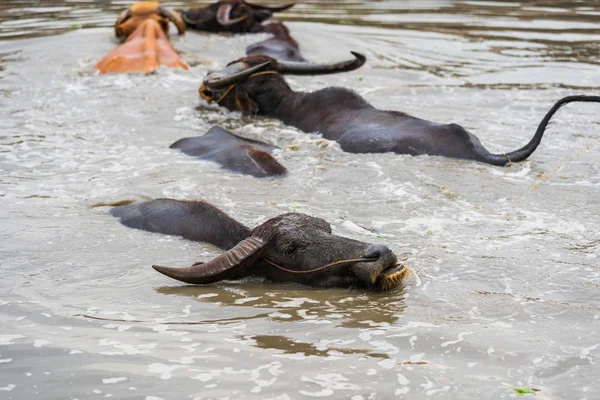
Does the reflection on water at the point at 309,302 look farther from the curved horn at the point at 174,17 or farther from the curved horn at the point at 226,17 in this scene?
the curved horn at the point at 226,17

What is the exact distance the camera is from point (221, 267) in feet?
15.3

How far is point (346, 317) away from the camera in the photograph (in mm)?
4293

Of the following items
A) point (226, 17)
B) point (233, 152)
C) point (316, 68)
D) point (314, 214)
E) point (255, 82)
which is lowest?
point (314, 214)

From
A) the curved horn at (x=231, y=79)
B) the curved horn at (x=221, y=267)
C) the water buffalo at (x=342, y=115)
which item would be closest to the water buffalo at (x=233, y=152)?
the water buffalo at (x=342, y=115)

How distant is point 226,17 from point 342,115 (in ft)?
16.5

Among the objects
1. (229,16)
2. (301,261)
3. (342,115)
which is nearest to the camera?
(301,261)

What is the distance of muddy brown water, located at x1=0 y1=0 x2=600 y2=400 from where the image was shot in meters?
3.70

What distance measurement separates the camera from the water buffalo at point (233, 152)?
705cm

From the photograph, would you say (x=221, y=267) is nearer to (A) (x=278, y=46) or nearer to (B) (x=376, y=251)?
(B) (x=376, y=251)

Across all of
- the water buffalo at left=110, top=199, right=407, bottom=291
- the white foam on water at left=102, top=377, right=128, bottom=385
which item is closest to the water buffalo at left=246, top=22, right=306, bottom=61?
the water buffalo at left=110, top=199, right=407, bottom=291

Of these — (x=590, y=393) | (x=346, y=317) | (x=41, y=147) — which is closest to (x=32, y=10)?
(x=41, y=147)

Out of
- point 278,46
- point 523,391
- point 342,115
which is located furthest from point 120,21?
point 523,391

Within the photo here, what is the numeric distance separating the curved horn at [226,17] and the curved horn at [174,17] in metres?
0.53

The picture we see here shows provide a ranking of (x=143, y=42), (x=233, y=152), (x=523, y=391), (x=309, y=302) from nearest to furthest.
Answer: (x=523, y=391), (x=309, y=302), (x=233, y=152), (x=143, y=42)
